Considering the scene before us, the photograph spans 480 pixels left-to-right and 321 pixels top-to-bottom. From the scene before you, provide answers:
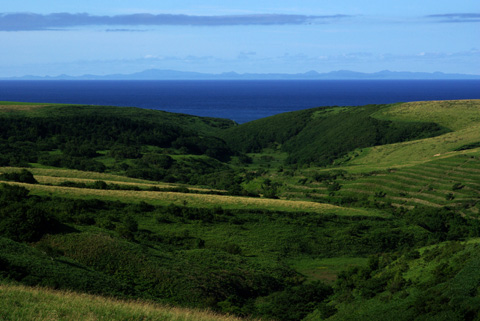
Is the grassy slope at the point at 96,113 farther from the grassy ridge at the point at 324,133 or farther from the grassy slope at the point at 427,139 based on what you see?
the grassy slope at the point at 427,139

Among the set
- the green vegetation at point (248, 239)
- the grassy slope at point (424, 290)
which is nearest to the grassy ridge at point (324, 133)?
the green vegetation at point (248, 239)

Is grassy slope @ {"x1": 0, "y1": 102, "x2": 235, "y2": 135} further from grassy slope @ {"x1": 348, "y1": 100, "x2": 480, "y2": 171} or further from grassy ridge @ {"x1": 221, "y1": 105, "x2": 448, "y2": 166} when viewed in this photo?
grassy slope @ {"x1": 348, "y1": 100, "x2": 480, "y2": 171}

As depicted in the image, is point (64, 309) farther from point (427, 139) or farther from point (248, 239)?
point (427, 139)

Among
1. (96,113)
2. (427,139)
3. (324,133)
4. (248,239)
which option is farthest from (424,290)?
(96,113)

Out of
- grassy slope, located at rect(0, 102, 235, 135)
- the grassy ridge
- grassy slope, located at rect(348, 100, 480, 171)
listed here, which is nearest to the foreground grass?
grassy slope, located at rect(348, 100, 480, 171)

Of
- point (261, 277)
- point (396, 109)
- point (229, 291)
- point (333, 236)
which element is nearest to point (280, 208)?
point (333, 236)
